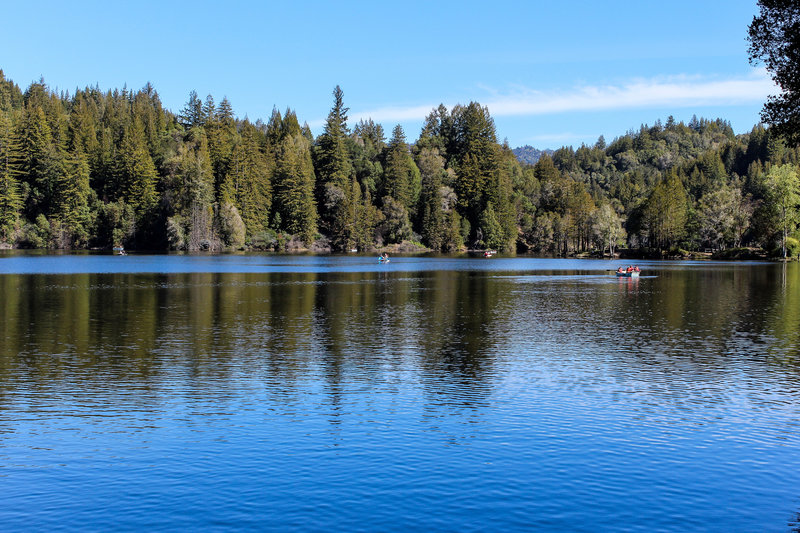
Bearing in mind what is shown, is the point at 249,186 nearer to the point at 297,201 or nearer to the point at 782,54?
the point at 297,201

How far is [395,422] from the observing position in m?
22.5

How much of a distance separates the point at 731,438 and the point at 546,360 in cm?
1293

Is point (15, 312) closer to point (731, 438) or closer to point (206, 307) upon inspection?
point (206, 307)

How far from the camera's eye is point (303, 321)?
47.0 metres

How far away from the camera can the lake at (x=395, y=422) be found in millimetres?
15609

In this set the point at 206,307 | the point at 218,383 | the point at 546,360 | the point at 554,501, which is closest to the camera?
the point at 554,501

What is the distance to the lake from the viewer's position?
15.6 m

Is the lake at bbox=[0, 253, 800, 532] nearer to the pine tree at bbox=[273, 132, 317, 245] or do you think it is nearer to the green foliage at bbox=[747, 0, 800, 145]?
the green foliage at bbox=[747, 0, 800, 145]

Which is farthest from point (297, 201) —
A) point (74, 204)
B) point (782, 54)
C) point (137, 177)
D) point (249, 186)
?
point (782, 54)

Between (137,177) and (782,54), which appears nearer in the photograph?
(782,54)

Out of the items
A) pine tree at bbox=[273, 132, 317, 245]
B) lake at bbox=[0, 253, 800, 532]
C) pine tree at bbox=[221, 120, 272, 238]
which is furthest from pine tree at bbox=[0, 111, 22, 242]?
lake at bbox=[0, 253, 800, 532]

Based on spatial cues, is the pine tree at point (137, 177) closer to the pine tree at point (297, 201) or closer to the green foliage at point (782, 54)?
the pine tree at point (297, 201)

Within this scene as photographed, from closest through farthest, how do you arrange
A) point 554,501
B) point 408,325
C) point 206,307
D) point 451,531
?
point 451,531
point 554,501
point 408,325
point 206,307

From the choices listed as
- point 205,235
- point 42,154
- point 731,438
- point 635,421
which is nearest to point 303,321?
point 635,421
